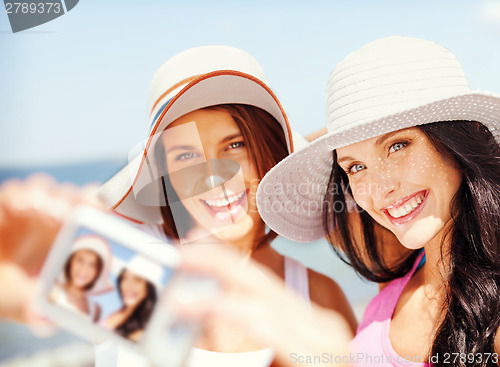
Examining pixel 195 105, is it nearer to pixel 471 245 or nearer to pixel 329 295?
pixel 329 295

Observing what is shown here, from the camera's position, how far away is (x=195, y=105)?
4.91ft

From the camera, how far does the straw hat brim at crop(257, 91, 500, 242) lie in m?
1.15

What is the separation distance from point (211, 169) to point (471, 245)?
942 mm

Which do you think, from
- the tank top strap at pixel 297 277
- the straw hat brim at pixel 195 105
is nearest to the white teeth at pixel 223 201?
the straw hat brim at pixel 195 105

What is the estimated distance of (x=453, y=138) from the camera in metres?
1.21

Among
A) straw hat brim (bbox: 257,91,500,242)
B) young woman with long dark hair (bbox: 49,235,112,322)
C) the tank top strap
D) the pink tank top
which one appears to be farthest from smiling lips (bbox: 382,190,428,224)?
young woman with long dark hair (bbox: 49,235,112,322)

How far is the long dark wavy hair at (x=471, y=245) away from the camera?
118 cm

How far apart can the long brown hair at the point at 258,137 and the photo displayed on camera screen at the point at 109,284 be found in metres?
0.66

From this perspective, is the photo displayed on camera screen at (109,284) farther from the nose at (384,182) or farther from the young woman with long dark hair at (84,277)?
the nose at (384,182)

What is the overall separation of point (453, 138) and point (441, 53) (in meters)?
0.27

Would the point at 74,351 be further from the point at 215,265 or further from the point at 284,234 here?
the point at 215,265

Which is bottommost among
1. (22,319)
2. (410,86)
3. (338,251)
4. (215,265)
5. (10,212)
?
(338,251)

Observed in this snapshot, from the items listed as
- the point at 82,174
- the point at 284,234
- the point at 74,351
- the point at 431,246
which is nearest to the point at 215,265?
the point at 284,234

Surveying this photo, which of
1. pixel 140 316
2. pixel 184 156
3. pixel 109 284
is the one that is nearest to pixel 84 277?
pixel 109 284
